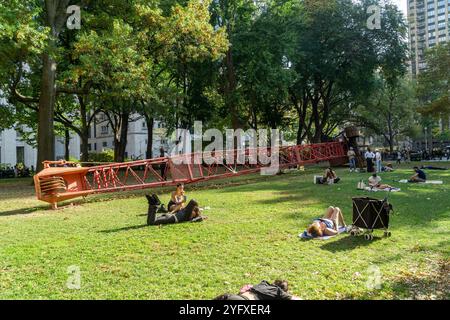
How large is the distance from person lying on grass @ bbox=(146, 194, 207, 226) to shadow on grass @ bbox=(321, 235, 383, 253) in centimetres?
428

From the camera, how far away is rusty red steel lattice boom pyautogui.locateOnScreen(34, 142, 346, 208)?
639 inches

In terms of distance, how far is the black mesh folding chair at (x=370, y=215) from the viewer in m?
9.20

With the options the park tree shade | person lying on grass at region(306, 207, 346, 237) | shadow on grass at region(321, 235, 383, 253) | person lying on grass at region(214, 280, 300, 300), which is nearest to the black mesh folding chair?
shadow on grass at region(321, 235, 383, 253)

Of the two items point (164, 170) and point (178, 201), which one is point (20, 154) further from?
point (178, 201)

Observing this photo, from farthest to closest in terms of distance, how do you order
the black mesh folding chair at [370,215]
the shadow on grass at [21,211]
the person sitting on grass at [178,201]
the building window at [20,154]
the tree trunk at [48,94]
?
the building window at [20,154] → the tree trunk at [48,94] → the shadow on grass at [21,211] → the person sitting on grass at [178,201] → the black mesh folding chair at [370,215]

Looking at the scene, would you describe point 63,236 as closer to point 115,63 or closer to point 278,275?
point 278,275

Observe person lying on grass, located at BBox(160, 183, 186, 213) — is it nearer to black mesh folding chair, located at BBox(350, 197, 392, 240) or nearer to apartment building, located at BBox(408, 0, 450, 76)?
black mesh folding chair, located at BBox(350, 197, 392, 240)

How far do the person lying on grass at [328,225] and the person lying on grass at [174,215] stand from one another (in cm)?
361

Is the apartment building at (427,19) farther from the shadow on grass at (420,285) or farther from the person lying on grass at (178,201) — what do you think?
the shadow on grass at (420,285)

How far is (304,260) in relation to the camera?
7781mm

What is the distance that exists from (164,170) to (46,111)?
8.66m

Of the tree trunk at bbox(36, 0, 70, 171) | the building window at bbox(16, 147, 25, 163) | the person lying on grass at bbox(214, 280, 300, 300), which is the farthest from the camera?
the building window at bbox(16, 147, 25, 163)

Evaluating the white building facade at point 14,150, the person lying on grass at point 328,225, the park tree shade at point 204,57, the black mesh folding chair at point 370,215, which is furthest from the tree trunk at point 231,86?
the white building facade at point 14,150
